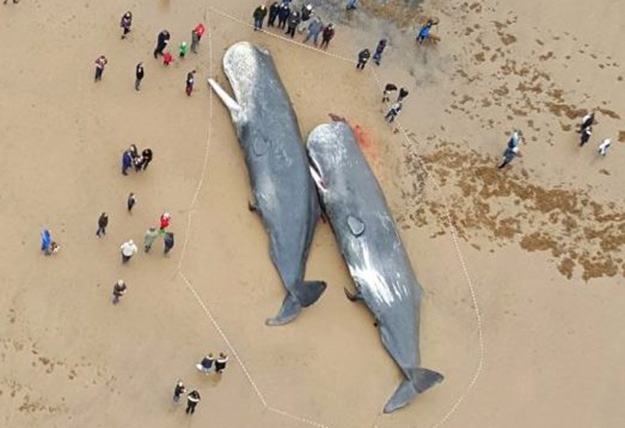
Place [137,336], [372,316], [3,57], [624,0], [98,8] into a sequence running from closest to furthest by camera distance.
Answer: [137,336] → [372,316] → [3,57] → [98,8] → [624,0]

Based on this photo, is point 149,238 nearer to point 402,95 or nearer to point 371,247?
point 371,247

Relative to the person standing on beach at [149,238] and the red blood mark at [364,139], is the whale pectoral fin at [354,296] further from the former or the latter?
the person standing on beach at [149,238]

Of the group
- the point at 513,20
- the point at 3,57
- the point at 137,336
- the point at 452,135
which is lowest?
the point at 137,336

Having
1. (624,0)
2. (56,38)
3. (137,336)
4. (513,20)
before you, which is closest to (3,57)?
(56,38)

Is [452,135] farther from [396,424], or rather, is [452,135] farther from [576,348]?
[396,424]

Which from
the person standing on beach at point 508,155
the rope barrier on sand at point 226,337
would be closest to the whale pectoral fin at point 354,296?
the rope barrier on sand at point 226,337

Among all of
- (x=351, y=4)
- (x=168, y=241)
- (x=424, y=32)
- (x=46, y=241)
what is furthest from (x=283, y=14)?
(x=46, y=241)

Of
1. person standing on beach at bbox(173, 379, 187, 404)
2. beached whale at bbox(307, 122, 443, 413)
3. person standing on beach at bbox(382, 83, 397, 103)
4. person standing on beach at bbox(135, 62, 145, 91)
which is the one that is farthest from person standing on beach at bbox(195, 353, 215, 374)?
person standing on beach at bbox(382, 83, 397, 103)

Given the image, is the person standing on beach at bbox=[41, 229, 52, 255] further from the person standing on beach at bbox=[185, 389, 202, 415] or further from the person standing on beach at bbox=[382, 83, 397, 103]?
the person standing on beach at bbox=[382, 83, 397, 103]
